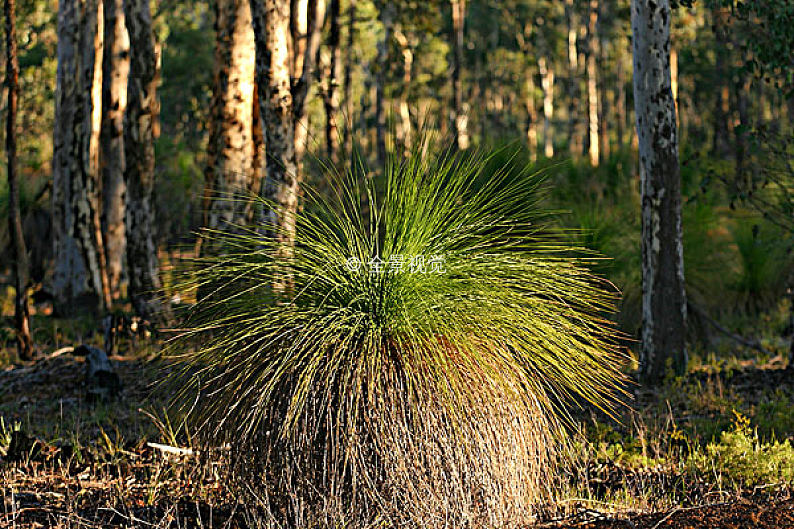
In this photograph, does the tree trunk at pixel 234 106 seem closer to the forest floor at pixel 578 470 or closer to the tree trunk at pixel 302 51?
the tree trunk at pixel 302 51

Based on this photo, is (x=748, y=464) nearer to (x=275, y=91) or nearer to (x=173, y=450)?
(x=173, y=450)

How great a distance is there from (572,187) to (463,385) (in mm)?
8006

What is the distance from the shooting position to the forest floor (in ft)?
13.4

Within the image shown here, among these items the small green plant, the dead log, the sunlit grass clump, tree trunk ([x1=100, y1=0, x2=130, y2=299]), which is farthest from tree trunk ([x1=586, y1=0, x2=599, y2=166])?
the sunlit grass clump

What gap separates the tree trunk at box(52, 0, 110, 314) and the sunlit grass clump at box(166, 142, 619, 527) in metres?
7.20

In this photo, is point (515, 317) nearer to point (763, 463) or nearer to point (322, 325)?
point (322, 325)

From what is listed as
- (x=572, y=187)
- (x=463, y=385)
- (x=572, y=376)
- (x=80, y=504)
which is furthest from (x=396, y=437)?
(x=572, y=187)

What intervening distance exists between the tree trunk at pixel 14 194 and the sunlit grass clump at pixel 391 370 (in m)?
4.67

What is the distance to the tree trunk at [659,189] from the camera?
7434mm

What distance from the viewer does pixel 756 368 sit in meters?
8.19

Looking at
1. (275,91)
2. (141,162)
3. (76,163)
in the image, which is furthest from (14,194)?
(275,91)

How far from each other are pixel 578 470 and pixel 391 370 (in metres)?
1.39

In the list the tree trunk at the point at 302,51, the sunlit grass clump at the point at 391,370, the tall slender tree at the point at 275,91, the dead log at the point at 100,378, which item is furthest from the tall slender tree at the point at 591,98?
the sunlit grass clump at the point at 391,370

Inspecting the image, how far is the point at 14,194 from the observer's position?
809 centimetres
